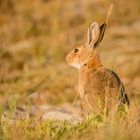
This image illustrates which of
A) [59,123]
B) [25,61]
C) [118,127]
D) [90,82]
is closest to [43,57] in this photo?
[25,61]

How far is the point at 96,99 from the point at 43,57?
456 cm

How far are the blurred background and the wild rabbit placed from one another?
1038 mm

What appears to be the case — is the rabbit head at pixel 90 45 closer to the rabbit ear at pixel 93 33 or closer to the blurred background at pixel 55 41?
the rabbit ear at pixel 93 33

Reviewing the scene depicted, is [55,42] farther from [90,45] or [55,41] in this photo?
[90,45]

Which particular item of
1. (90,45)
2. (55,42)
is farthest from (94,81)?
(55,42)

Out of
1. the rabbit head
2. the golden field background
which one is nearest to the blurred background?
the golden field background

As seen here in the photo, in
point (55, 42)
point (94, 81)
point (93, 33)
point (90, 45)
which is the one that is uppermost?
point (55, 42)

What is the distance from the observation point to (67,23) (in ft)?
38.5

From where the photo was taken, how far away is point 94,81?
6.34m

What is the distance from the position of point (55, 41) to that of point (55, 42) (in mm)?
29

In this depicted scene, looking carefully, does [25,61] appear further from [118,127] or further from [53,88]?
[118,127]

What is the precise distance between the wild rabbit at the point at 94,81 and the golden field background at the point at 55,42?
2.32 ft

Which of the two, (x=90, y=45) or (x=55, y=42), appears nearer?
(x=90, y=45)

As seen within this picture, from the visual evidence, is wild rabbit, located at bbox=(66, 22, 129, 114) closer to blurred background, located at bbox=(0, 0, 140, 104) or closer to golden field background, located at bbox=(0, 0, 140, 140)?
golden field background, located at bbox=(0, 0, 140, 140)
